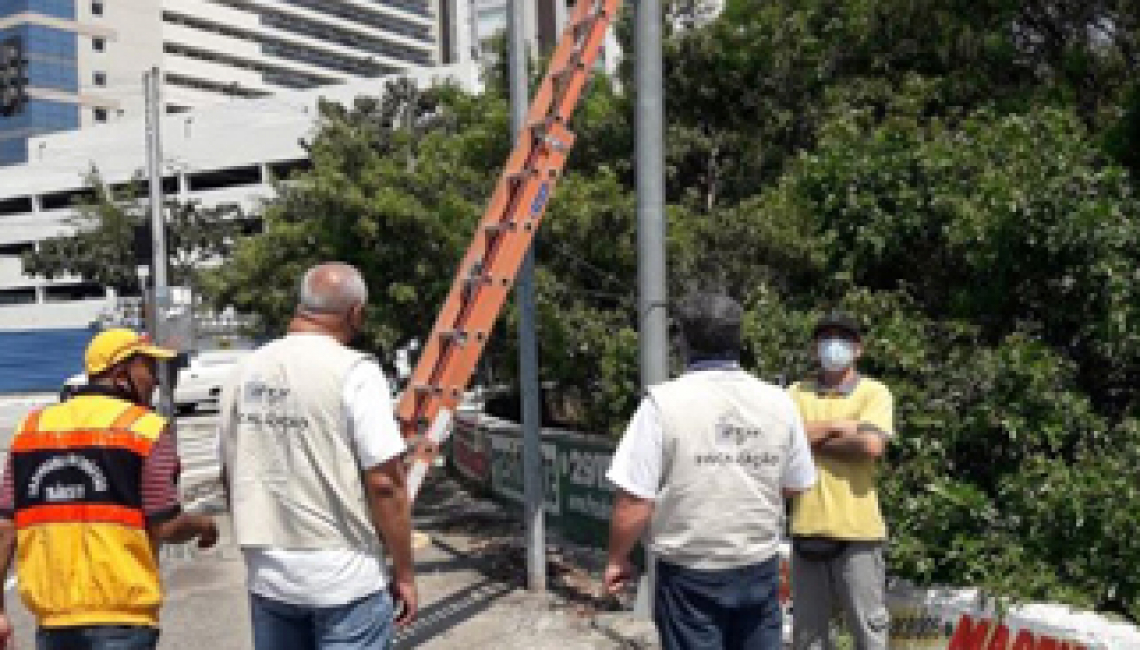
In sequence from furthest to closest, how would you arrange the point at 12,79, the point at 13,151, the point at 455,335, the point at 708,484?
the point at 13,151, the point at 12,79, the point at 455,335, the point at 708,484

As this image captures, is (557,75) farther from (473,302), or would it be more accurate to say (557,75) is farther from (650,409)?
(650,409)

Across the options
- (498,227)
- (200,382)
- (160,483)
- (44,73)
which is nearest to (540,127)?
(498,227)

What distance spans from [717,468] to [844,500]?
1.37 m

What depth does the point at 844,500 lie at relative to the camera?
4676mm

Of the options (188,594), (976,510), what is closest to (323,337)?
(976,510)

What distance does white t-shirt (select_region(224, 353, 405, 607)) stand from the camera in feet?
11.1

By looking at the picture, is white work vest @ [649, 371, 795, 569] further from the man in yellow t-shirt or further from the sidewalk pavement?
the sidewalk pavement

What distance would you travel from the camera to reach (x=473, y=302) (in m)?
7.03

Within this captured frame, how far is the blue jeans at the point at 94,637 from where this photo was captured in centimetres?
356

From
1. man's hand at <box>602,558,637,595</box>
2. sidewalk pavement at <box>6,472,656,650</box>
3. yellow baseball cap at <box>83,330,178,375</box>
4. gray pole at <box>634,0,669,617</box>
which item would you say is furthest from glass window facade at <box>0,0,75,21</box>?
man's hand at <box>602,558,637,595</box>

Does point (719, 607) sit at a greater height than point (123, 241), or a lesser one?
lesser

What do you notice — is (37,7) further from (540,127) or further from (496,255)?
(496,255)

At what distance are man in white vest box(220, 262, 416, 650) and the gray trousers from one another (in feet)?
6.66

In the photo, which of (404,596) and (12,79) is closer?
(404,596)
